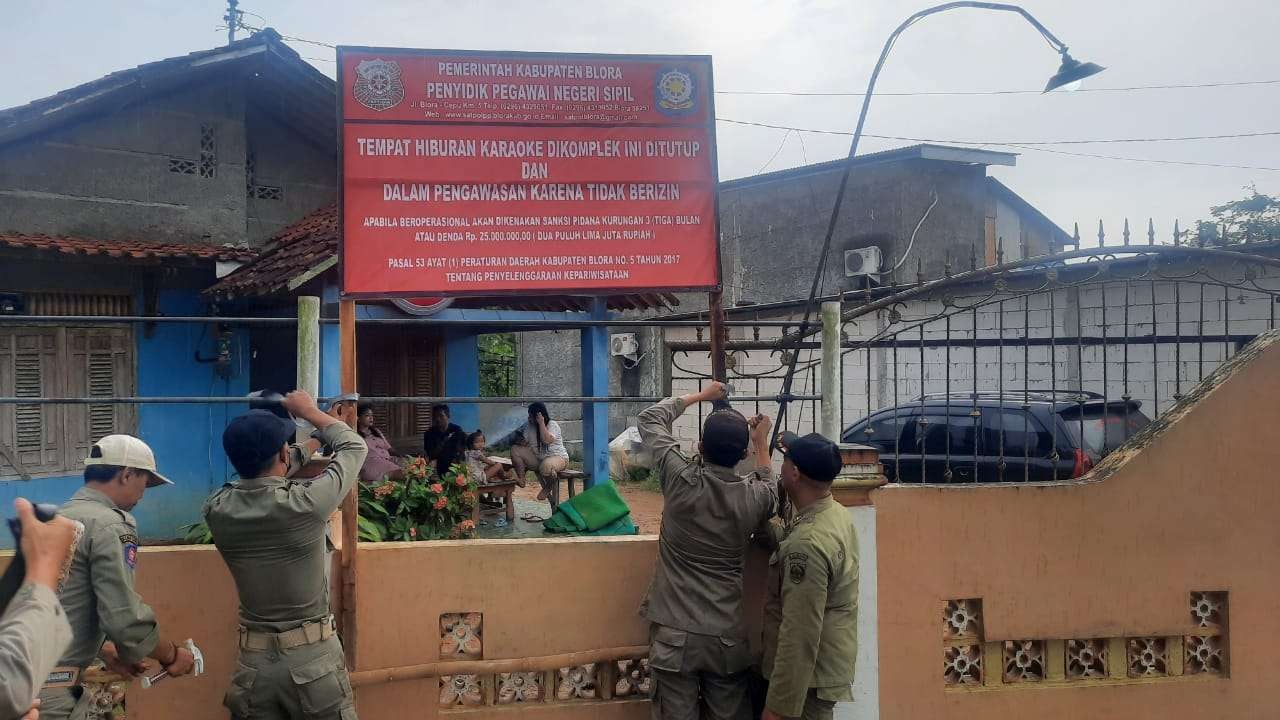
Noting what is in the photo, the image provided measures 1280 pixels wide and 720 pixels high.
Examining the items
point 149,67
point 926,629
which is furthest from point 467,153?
point 149,67

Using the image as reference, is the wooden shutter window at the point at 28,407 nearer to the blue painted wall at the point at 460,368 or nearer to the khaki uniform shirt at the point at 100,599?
the blue painted wall at the point at 460,368

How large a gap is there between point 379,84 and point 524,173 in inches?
28.0

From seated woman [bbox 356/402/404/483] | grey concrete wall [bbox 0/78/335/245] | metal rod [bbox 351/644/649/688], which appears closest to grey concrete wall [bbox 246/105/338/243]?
grey concrete wall [bbox 0/78/335/245]

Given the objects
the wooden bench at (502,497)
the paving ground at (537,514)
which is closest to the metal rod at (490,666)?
the paving ground at (537,514)

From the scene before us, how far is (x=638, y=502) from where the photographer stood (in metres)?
13.4

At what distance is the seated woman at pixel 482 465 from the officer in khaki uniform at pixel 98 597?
19.4ft

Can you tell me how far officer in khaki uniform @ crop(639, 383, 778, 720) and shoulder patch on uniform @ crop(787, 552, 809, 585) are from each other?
0.70ft

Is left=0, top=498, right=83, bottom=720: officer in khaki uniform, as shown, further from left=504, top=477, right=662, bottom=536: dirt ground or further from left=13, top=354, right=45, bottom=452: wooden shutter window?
left=504, top=477, right=662, bottom=536: dirt ground

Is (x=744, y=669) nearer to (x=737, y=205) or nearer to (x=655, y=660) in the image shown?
(x=655, y=660)

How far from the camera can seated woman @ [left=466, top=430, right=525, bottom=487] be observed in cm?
909

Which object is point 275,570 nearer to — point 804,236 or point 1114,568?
point 1114,568

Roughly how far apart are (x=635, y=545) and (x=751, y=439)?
2.29 feet

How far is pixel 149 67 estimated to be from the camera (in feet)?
27.8

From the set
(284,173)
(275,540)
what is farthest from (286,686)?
(284,173)
